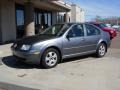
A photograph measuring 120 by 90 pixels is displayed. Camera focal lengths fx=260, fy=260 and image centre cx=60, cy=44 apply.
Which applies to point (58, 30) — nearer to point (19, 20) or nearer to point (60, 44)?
point (60, 44)

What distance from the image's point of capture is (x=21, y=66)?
9016 mm

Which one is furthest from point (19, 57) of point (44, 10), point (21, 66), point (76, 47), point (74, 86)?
point (44, 10)

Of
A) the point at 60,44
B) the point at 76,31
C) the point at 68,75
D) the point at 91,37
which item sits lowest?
the point at 68,75

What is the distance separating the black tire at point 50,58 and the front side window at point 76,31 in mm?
990

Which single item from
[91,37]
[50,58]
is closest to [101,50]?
[91,37]

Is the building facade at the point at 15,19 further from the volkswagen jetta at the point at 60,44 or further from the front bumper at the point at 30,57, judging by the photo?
the front bumper at the point at 30,57

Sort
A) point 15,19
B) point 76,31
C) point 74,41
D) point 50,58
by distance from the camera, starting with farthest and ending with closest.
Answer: point 15,19 → point 76,31 → point 74,41 → point 50,58

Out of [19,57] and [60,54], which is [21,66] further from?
[60,54]

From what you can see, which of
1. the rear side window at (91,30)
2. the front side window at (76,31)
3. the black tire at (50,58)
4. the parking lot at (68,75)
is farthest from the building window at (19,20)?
the black tire at (50,58)

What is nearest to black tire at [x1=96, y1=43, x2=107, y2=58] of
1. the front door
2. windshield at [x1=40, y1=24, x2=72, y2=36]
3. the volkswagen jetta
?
the volkswagen jetta

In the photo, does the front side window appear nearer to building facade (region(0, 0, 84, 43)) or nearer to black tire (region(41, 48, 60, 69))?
black tire (region(41, 48, 60, 69))

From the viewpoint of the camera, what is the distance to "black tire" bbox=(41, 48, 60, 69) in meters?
8.51

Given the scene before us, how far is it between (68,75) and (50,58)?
1177 mm

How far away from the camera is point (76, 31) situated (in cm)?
965
